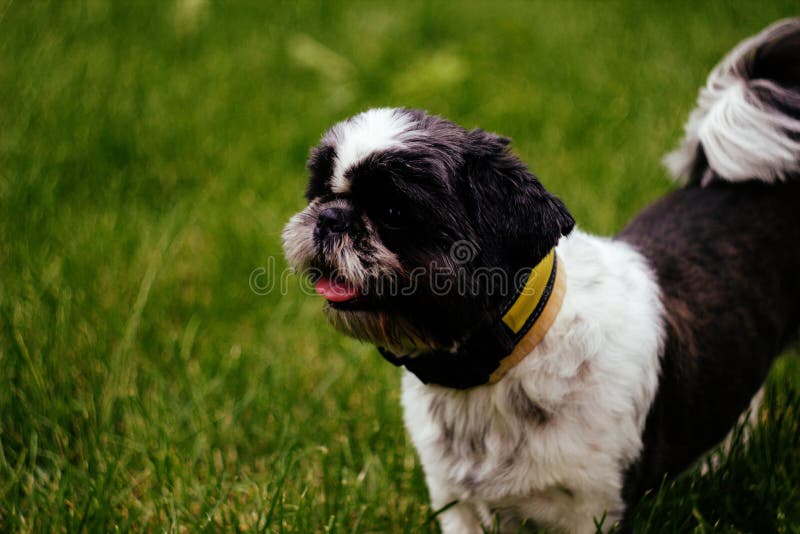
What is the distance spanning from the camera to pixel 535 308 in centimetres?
199

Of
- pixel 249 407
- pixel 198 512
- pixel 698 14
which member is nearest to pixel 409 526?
pixel 198 512

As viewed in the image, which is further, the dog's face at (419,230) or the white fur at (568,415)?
the white fur at (568,415)

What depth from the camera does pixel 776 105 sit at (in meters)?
2.63

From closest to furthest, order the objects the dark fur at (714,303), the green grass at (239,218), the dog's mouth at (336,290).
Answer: the dog's mouth at (336,290) → the dark fur at (714,303) → the green grass at (239,218)

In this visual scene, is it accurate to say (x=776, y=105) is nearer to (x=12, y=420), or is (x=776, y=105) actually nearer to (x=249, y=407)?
(x=249, y=407)

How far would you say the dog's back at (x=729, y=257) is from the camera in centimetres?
235

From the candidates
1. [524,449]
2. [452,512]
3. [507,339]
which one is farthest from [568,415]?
[452,512]

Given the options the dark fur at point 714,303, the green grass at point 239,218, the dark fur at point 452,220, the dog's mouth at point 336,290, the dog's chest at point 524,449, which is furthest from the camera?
the green grass at point 239,218

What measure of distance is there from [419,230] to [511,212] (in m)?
0.23

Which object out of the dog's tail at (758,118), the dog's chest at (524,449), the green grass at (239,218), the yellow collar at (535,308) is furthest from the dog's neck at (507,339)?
the dog's tail at (758,118)

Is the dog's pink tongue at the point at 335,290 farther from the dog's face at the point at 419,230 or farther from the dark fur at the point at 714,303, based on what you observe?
the dark fur at the point at 714,303

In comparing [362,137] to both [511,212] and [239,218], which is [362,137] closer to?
[511,212]

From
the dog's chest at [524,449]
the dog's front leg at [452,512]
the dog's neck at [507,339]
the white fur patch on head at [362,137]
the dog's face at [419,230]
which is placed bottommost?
the dog's front leg at [452,512]

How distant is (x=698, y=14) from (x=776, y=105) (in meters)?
4.43
